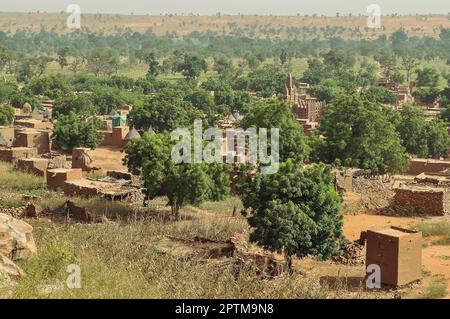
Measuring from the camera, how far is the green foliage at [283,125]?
91.9ft

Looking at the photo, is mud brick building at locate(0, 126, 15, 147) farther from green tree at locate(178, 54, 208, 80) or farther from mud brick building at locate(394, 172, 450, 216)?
green tree at locate(178, 54, 208, 80)

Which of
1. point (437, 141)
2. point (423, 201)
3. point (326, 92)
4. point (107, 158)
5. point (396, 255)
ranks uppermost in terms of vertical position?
point (396, 255)

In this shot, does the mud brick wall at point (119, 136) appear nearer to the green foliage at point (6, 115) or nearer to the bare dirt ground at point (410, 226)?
the green foliage at point (6, 115)

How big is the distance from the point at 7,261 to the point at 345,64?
8758cm

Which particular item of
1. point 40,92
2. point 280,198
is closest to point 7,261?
point 280,198

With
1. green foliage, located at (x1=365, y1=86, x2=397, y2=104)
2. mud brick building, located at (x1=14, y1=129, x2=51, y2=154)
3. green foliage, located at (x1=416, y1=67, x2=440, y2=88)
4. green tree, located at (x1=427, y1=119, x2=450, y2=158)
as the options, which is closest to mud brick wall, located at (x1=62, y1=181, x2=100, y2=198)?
mud brick building, located at (x1=14, y1=129, x2=51, y2=154)

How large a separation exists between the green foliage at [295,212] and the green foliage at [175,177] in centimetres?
376

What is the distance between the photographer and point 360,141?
28641mm

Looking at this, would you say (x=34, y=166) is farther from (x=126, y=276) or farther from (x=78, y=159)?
(x=126, y=276)

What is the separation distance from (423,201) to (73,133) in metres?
16.7

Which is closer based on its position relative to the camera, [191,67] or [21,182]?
[21,182]

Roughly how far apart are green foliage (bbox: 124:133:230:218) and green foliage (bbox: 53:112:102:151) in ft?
41.4

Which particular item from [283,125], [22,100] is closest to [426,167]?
[283,125]
